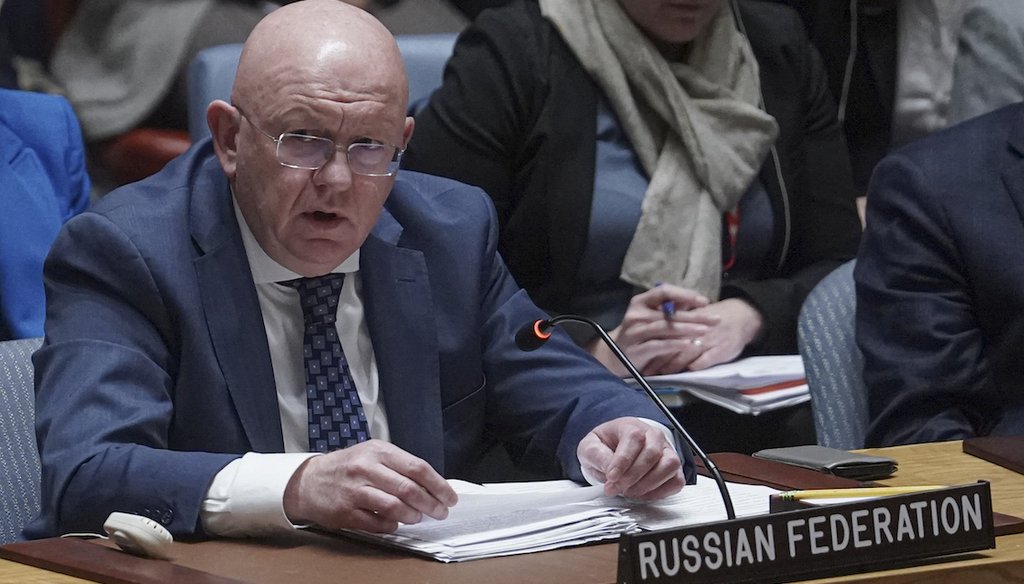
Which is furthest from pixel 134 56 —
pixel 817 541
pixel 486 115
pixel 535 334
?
pixel 817 541

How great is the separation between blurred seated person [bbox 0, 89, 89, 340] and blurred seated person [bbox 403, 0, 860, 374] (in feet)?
2.15

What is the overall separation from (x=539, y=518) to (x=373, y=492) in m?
0.17

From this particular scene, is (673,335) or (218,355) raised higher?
(218,355)

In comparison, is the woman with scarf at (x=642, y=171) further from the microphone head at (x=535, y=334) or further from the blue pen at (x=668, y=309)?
the microphone head at (x=535, y=334)

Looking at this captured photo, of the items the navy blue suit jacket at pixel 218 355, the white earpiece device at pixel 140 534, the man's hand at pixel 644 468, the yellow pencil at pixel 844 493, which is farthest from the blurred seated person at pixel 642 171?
the white earpiece device at pixel 140 534

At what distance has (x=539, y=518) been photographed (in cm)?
159

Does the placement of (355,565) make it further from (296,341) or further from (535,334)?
(296,341)

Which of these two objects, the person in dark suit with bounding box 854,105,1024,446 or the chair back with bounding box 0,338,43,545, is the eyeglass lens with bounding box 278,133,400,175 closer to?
the chair back with bounding box 0,338,43,545

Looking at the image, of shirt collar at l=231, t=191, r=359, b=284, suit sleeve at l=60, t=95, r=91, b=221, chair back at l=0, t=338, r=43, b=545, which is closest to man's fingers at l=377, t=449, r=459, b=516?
shirt collar at l=231, t=191, r=359, b=284

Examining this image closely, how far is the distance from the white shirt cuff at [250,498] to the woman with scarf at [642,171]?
1.37 meters

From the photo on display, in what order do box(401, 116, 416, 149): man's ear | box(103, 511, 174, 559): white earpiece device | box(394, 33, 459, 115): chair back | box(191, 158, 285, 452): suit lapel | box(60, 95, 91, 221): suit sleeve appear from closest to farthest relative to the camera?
box(103, 511, 174, 559): white earpiece device → box(191, 158, 285, 452): suit lapel → box(401, 116, 416, 149): man's ear → box(60, 95, 91, 221): suit sleeve → box(394, 33, 459, 115): chair back

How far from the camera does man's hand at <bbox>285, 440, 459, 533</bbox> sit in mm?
1533

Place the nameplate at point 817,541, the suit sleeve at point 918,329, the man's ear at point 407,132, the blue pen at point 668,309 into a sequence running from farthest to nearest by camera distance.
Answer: the blue pen at point 668,309
the suit sleeve at point 918,329
the man's ear at point 407,132
the nameplate at point 817,541

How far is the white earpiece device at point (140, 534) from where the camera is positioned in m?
1.47
